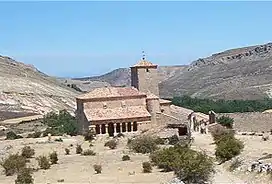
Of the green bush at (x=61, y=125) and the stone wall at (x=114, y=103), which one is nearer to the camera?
the stone wall at (x=114, y=103)

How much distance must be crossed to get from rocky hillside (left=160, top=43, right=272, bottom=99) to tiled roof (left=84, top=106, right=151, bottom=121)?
80.6 meters

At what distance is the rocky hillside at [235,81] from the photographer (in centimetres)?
13741

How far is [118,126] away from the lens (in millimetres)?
52062

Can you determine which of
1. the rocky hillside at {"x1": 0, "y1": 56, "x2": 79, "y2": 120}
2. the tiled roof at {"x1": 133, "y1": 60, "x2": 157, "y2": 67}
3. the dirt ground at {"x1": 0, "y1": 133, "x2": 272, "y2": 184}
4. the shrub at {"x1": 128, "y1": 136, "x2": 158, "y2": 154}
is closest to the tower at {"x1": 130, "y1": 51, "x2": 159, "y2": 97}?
the tiled roof at {"x1": 133, "y1": 60, "x2": 157, "y2": 67}

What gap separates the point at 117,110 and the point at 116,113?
0.44 metres

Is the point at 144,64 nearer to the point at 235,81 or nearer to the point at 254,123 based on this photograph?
the point at 254,123

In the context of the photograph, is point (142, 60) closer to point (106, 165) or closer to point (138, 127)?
point (138, 127)

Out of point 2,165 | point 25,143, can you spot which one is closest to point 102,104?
point 25,143

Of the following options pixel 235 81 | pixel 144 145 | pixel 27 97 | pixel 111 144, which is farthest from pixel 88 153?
pixel 235 81

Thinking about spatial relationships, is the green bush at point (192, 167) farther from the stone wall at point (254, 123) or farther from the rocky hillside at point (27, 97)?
the rocky hillside at point (27, 97)

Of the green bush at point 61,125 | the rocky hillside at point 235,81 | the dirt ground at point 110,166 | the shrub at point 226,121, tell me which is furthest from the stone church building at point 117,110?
the rocky hillside at point 235,81

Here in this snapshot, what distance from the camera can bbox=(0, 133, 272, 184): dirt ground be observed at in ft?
90.1

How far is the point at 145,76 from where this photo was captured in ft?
188

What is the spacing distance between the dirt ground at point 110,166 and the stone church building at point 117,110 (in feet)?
8.13
